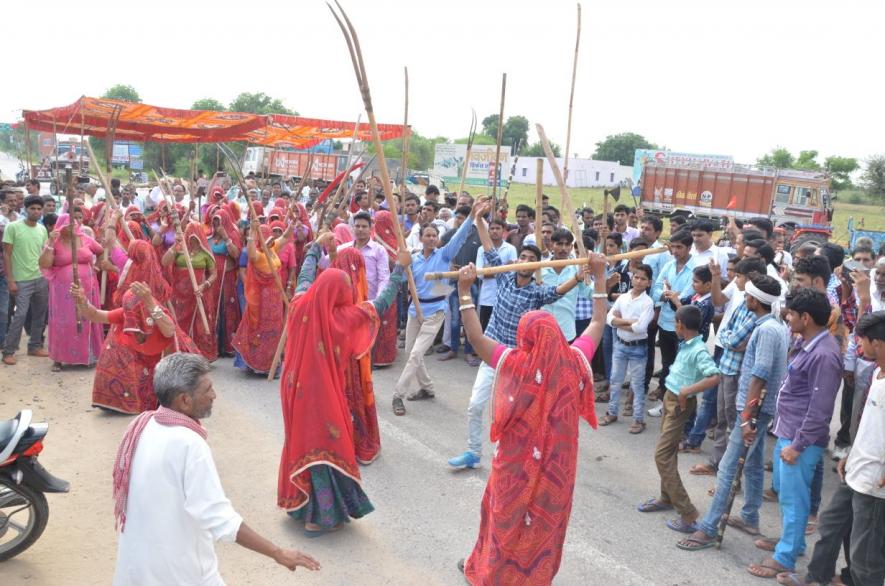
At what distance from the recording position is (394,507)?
4914 millimetres

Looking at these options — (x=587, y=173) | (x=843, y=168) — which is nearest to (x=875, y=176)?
(x=843, y=168)

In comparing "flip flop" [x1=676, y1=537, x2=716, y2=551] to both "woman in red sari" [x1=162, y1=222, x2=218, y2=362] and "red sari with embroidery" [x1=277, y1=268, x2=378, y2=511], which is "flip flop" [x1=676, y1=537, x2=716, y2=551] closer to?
"red sari with embroidery" [x1=277, y1=268, x2=378, y2=511]

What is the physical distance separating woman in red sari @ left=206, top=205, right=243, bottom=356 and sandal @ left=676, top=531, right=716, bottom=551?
5.66 m

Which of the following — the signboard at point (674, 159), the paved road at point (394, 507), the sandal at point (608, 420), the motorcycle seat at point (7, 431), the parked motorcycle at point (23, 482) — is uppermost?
the signboard at point (674, 159)

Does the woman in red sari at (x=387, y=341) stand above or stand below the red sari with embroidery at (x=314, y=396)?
below

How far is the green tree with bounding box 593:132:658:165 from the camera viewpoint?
7094 cm

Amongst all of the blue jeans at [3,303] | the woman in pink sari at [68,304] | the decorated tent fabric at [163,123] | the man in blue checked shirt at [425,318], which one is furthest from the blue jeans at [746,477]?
the decorated tent fabric at [163,123]

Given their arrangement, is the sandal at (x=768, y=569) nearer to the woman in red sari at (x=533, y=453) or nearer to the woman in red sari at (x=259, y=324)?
the woman in red sari at (x=533, y=453)

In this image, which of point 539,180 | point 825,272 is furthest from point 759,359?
point 539,180

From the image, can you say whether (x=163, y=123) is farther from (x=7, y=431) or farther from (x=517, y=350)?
(x=517, y=350)

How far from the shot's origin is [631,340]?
6.55m

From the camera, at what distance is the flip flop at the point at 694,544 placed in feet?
14.5

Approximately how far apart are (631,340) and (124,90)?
2775 inches

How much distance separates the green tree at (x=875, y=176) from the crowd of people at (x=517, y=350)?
1847 inches
